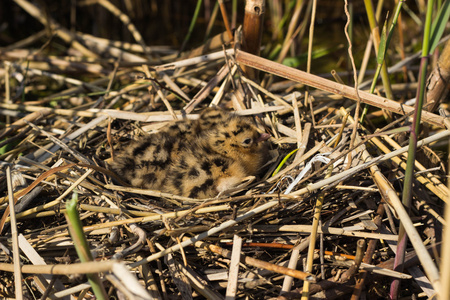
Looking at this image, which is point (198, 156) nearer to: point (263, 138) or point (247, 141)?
point (247, 141)

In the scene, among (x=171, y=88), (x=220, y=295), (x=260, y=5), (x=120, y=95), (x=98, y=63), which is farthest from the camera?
(x=98, y=63)

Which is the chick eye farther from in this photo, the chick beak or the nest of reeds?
the nest of reeds

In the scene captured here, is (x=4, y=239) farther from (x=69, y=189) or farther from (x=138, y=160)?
(x=138, y=160)

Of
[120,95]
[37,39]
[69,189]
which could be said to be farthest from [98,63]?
[69,189]

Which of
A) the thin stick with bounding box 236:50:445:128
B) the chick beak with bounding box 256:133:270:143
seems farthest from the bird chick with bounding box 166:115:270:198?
the thin stick with bounding box 236:50:445:128

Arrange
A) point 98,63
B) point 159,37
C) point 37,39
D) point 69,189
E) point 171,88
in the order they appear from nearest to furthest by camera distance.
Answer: point 69,189 → point 171,88 → point 98,63 → point 37,39 → point 159,37

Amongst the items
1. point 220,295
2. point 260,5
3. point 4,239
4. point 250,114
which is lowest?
point 220,295

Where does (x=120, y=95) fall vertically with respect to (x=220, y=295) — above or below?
above

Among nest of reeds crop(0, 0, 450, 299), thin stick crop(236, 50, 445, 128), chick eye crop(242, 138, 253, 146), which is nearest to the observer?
nest of reeds crop(0, 0, 450, 299)

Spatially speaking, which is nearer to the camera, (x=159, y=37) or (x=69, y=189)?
(x=69, y=189)
